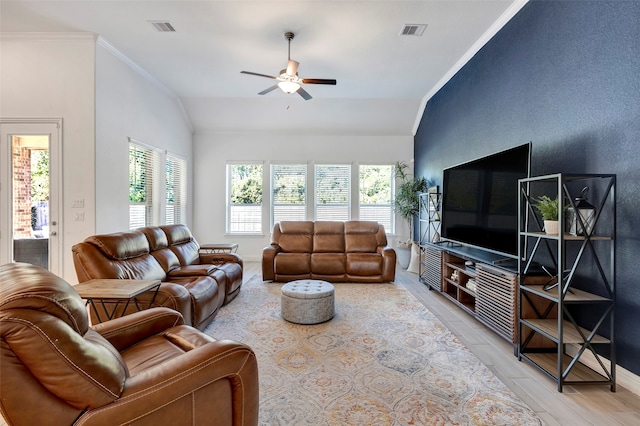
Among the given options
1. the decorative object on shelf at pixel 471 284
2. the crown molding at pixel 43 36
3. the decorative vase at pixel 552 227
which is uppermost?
the crown molding at pixel 43 36

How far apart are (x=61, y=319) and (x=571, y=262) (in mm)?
3326

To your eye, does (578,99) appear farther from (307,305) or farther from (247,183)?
(247,183)

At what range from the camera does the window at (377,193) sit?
22.9 feet

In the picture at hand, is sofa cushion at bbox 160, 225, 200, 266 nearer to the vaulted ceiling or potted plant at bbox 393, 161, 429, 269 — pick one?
the vaulted ceiling

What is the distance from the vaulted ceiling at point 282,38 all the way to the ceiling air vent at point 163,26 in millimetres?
47

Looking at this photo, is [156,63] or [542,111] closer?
[542,111]

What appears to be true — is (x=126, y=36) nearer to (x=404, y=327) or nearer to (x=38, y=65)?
(x=38, y=65)

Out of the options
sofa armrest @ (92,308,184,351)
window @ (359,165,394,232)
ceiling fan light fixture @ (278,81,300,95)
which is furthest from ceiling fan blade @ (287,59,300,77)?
window @ (359,165,394,232)

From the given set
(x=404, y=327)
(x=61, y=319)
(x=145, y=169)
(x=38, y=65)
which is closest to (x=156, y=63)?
(x=38, y=65)

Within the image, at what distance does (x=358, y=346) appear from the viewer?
8.94ft

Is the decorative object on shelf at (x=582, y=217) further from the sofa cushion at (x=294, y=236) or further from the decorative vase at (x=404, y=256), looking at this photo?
the decorative vase at (x=404, y=256)

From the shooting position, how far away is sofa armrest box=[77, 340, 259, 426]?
106cm

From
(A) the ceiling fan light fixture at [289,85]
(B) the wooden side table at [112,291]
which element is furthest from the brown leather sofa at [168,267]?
(A) the ceiling fan light fixture at [289,85]

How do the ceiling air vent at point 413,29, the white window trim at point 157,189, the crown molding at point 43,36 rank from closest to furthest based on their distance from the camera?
1. the ceiling air vent at point 413,29
2. the crown molding at point 43,36
3. the white window trim at point 157,189
